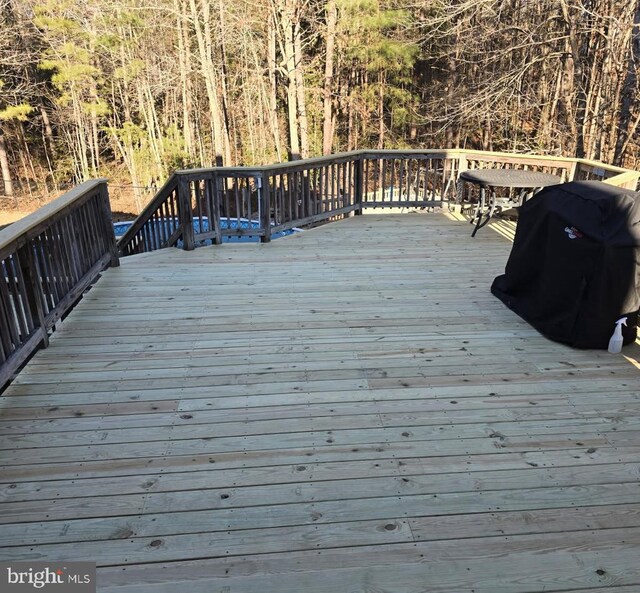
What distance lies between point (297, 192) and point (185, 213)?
4.70ft

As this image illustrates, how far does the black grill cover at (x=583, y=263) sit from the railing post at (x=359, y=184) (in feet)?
10.9

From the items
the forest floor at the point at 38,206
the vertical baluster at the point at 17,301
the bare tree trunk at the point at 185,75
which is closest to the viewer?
the vertical baluster at the point at 17,301

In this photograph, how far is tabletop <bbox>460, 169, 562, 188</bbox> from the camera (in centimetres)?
548

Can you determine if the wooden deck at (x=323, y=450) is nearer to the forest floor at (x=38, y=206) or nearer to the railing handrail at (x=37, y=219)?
the railing handrail at (x=37, y=219)

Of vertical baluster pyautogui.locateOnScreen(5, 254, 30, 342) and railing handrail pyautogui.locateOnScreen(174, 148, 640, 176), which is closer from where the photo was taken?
vertical baluster pyautogui.locateOnScreen(5, 254, 30, 342)

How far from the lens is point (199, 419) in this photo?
2.53m

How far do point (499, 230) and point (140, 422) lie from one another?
16.5 feet

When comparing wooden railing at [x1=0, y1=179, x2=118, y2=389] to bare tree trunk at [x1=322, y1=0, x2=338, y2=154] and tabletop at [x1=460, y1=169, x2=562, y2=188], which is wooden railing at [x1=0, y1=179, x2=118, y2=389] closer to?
tabletop at [x1=460, y1=169, x2=562, y2=188]

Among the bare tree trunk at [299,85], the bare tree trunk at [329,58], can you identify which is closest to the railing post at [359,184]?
the bare tree trunk at [299,85]

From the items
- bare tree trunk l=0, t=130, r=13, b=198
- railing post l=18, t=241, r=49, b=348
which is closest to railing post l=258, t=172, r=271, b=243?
railing post l=18, t=241, r=49, b=348

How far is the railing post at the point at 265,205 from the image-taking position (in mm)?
5566

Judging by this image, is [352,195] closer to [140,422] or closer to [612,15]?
[140,422]

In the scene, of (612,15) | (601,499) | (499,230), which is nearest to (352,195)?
(499,230)

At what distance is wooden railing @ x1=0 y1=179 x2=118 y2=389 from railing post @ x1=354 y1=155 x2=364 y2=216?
10.8 feet
